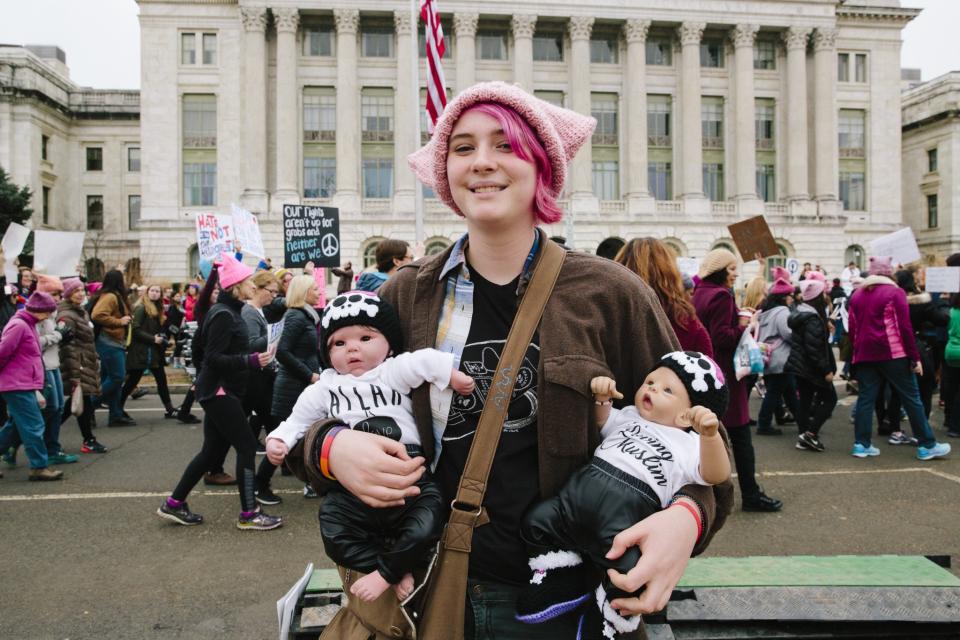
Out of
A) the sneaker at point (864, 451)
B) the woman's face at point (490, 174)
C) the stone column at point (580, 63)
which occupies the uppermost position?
the stone column at point (580, 63)

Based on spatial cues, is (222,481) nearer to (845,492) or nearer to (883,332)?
(845,492)

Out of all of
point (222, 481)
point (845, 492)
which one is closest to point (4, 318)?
point (222, 481)

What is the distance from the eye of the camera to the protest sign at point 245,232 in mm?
15773

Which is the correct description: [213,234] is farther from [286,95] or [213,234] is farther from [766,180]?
[766,180]

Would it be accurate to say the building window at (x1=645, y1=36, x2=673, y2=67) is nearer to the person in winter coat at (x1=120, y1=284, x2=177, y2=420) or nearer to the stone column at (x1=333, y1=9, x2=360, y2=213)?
the stone column at (x1=333, y1=9, x2=360, y2=213)

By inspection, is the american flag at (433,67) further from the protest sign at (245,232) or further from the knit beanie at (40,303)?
the protest sign at (245,232)

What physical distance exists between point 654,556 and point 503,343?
65 centimetres

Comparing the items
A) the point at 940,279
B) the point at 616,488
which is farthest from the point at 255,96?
the point at 616,488

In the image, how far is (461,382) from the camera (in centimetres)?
181

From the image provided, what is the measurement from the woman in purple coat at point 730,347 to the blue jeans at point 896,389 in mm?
2580

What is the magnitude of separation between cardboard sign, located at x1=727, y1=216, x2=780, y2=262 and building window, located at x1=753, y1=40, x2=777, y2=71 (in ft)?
133

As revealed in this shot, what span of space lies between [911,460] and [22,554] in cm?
905

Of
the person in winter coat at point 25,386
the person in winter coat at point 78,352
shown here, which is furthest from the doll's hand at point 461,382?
the person in winter coat at point 78,352

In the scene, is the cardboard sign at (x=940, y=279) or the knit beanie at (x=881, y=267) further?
the cardboard sign at (x=940, y=279)
